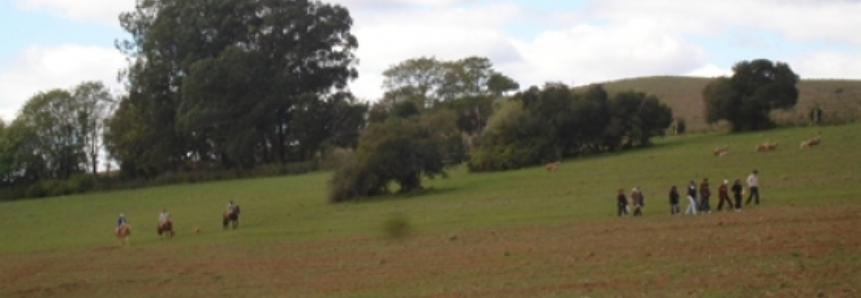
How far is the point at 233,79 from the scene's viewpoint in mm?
88938

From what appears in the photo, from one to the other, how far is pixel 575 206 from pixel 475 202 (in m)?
7.38

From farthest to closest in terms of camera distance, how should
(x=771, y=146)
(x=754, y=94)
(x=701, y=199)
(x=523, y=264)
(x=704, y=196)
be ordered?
(x=754, y=94) → (x=771, y=146) → (x=701, y=199) → (x=704, y=196) → (x=523, y=264)

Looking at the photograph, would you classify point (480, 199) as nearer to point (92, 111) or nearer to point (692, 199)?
point (692, 199)

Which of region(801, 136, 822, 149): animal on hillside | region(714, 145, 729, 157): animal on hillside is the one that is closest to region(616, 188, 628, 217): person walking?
region(714, 145, 729, 157): animal on hillside

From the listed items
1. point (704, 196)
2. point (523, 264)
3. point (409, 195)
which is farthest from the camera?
point (409, 195)

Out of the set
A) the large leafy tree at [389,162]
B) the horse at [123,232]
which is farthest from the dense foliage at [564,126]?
the horse at [123,232]

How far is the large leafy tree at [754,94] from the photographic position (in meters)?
79.1

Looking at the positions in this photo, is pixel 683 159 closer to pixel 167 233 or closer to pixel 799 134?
pixel 799 134

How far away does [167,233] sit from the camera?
169ft

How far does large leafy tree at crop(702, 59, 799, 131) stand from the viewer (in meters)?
79.1

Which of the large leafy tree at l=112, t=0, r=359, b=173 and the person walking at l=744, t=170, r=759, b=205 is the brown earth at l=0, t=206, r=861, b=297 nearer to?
the person walking at l=744, t=170, r=759, b=205

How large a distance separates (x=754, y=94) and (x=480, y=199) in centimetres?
3335

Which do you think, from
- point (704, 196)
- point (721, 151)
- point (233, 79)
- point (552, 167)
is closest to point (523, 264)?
point (704, 196)

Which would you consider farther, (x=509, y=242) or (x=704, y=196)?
(x=704, y=196)
